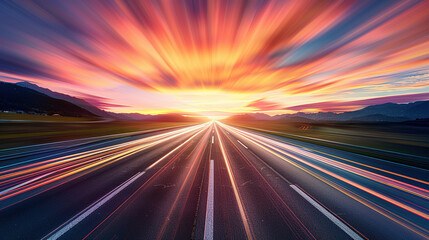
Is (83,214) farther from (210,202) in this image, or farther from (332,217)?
(332,217)

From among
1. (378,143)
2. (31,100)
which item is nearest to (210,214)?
(378,143)

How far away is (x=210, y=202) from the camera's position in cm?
417

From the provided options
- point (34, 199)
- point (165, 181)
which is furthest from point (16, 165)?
point (165, 181)

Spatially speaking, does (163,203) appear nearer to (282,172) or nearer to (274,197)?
(274,197)

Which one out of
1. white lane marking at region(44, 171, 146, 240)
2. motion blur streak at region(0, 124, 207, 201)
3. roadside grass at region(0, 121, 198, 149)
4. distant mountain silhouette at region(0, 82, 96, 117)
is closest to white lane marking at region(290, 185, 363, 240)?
white lane marking at region(44, 171, 146, 240)

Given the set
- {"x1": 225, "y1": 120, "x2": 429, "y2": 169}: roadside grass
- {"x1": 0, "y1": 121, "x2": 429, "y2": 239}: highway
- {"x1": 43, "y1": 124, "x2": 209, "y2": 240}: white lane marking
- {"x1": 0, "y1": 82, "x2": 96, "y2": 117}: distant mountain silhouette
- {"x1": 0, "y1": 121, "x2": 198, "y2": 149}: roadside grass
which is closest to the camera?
{"x1": 43, "y1": 124, "x2": 209, "y2": 240}: white lane marking

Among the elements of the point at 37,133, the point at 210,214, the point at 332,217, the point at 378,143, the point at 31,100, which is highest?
the point at 31,100

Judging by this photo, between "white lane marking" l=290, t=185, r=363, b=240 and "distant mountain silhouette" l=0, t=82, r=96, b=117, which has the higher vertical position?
"distant mountain silhouette" l=0, t=82, r=96, b=117

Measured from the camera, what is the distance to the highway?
10.5 ft

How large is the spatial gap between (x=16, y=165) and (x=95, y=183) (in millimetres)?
5980

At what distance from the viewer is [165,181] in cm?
542

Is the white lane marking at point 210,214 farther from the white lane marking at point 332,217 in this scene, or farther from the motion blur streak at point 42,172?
the motion blur streak at point 42,172

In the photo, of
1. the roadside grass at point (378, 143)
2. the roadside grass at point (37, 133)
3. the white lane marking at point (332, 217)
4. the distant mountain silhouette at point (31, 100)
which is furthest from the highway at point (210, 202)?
the distant mountain silhouette at point (31, 100)

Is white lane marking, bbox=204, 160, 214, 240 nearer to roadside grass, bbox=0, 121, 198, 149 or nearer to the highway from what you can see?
the highway
